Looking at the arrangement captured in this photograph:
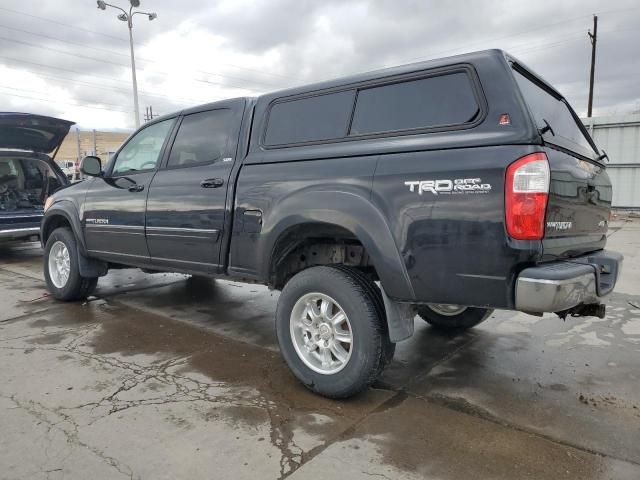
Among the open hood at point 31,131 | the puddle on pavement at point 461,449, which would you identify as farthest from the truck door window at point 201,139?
the open hood at point 31,131

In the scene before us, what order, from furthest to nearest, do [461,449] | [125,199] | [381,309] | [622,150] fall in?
[622,150] → [125,199] → [381,309] → [461,449]

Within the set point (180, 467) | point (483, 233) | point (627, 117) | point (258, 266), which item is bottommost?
point (180, 467)

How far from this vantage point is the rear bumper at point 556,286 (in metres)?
2.41

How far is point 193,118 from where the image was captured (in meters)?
4.34

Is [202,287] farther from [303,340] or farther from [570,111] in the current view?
[570,111]

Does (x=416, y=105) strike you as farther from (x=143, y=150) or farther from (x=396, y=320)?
(x=143, y=150)

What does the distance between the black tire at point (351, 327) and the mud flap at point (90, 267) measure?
3049 millimetres

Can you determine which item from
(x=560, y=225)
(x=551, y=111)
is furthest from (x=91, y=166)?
(x=560, y=225)

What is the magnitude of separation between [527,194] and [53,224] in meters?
5.45

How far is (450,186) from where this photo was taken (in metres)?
2.59

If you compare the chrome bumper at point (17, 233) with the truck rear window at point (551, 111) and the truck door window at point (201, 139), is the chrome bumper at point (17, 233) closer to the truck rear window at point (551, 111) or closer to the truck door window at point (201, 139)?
the truck door window at point (201, 139)

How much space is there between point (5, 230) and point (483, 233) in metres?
8.38

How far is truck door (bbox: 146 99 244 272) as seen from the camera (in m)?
3.88

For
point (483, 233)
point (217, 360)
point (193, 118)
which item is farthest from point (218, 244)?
point (483, 233)
